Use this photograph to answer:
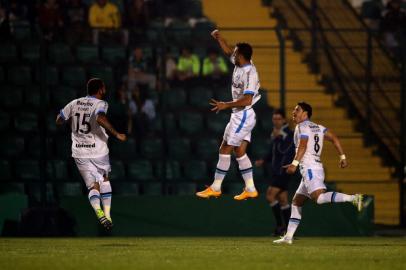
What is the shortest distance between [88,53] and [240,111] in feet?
26.6

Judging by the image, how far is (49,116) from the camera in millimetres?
22453

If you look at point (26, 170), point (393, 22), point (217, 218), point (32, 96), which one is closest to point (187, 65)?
point (32, 96)

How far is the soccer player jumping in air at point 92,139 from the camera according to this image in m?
17.2

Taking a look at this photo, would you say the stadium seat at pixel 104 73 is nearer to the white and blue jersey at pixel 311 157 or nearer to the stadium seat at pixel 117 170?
the stadium seat at pixel 117 170

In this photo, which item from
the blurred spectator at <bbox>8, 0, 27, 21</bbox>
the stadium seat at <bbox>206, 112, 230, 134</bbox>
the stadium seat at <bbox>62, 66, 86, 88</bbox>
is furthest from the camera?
the blurred spectator at <bbox>8, 0, 27, 21</bbox>

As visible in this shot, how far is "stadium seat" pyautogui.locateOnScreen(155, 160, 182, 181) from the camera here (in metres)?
21.4

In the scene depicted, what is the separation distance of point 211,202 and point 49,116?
3978mm

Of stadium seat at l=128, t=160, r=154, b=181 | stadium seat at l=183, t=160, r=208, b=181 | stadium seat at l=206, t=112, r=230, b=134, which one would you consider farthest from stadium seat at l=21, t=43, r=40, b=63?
stadium seat at l=183, t=160, r=208, b=181

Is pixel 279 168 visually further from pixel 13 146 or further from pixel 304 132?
pixel 13 146

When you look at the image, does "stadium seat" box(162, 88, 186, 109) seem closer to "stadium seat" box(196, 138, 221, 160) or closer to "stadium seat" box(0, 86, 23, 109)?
"stadium seat" box(196, 138, 221, 160)

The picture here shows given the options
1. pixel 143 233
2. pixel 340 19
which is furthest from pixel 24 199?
pixel 340 19

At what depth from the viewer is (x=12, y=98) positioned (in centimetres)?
2259

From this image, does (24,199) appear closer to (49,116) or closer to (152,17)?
(49,116)

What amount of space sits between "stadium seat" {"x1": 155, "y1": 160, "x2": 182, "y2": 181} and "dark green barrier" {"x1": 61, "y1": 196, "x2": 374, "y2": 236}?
0.94m
